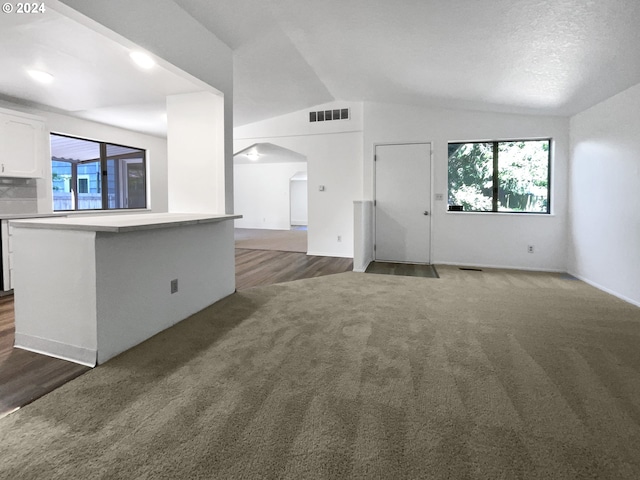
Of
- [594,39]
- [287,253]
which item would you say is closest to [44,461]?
[594,39]

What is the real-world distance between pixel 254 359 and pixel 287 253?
A: 4655 mm

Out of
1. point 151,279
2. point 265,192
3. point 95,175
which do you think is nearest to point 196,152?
point 151,279

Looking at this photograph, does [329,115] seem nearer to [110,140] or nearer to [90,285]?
[110,140]

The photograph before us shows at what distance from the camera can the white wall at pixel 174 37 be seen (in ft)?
6.69

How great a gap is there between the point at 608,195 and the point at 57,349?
19.1ft

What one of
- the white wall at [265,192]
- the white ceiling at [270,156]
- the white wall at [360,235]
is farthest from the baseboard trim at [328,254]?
the white wall at [265,192]

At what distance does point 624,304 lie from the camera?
3.49 meters

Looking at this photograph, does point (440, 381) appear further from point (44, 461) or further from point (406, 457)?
point (44, 461)

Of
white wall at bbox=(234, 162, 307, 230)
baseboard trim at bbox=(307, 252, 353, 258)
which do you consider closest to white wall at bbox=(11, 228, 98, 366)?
baseboard trim at bbox=(307, 252, 353, 258)

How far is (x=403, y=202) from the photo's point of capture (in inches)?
229

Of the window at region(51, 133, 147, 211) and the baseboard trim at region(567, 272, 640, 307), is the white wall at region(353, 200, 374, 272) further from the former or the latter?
the window at region(51, 133, 147, 211)

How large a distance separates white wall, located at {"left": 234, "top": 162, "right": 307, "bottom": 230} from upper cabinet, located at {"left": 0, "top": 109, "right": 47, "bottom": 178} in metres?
7.73

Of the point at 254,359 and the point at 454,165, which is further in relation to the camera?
the point at 454,165
